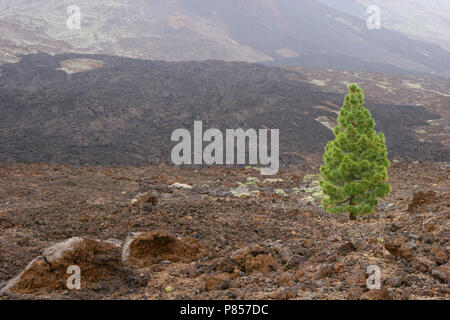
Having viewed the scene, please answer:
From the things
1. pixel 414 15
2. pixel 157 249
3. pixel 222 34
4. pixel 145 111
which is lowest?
pixel 157 249

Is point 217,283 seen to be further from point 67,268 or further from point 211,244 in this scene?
point 211,244

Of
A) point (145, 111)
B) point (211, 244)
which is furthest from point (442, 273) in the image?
point (145, 111)

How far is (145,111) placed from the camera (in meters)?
32.9

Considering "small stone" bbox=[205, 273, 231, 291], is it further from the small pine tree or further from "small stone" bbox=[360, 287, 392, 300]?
the small pine tree

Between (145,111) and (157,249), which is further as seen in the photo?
(145,111)

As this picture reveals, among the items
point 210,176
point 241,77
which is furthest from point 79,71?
point 210,176

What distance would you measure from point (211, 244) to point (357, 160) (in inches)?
201

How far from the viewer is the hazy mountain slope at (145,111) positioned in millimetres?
25156

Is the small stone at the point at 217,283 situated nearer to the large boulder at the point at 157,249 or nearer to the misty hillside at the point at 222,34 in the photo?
the large boulder at the point at 157,249

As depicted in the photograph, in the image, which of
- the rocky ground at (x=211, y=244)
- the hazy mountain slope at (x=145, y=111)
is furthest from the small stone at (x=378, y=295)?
the hazy mountain slope at (x=145, y=111)

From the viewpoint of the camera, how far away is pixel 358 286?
5.19 m

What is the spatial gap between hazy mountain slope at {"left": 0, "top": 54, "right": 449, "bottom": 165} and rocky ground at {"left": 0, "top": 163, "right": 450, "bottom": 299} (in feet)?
33.7

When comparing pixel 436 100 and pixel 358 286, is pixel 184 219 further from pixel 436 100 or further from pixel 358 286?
pixel 436 100

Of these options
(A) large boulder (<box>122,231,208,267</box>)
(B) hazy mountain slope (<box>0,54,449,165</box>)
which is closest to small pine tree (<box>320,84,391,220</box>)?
(A) large boulder (<box>122,231,208,267</box>)
